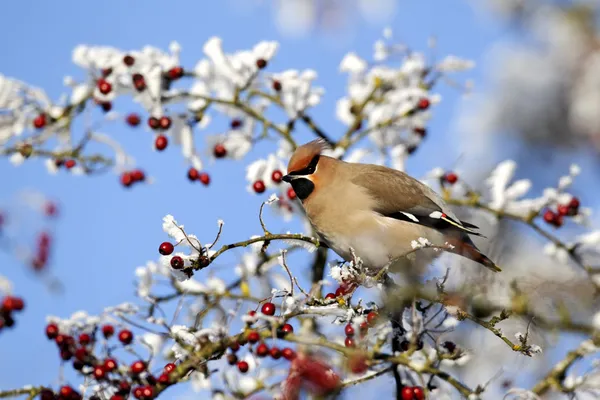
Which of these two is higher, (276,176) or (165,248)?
(276,176)

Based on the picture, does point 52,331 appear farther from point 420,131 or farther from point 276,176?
point 420,131

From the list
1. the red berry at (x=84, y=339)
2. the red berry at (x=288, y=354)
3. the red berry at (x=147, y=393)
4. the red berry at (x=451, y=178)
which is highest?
the red berry at (x=451, y=178)

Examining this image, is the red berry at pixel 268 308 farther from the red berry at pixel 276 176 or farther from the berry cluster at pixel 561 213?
the berry cluster at pixel 561 213

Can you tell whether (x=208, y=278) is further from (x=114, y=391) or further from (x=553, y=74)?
(x=553, y=74)

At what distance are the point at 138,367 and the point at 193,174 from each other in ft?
6.31

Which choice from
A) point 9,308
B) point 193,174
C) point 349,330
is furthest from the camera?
point 193,174

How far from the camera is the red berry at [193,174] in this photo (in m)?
4.72

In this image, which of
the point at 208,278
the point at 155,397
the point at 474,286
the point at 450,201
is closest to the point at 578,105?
the point at 450,201

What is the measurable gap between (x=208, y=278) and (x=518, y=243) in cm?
170

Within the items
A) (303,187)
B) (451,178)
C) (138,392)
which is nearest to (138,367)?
(138,392)

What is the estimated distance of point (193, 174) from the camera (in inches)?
186

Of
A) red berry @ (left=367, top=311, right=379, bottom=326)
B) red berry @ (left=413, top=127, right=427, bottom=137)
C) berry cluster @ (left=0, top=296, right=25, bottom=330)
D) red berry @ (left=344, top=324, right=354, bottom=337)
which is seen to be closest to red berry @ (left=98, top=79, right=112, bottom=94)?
berry cluster @ (left=0, top=296, right=25, bottom=330)

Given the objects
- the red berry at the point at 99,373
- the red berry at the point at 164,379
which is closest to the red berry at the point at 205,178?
the red berry at the point at 99,373

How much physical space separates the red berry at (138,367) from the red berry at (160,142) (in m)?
1.90
